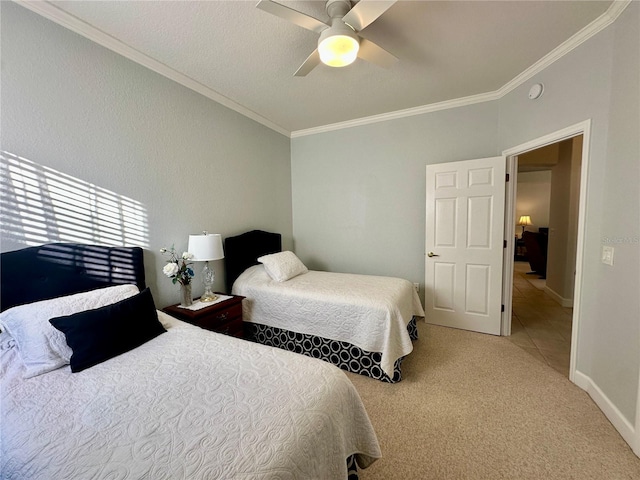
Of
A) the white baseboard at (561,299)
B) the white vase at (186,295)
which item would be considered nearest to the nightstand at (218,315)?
the white vase at (186,295)

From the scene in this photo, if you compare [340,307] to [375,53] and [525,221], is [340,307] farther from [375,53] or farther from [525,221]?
[525,221]

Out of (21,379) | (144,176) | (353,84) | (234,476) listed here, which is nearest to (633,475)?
(234,476)

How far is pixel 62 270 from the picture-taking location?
1.62m

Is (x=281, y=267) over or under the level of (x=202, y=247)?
under

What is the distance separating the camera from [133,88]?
6.74 feet

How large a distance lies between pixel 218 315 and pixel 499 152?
337 cm

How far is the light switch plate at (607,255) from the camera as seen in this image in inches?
67.2

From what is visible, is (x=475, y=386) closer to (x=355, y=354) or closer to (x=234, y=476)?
(x=355, y=354)

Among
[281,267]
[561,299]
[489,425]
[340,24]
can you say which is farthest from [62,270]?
[561,299]

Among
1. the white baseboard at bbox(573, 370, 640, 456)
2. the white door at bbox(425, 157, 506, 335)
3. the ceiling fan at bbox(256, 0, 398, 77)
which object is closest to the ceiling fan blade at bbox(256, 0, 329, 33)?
the ceiling fan at bbox(256, 0, 398, 77)

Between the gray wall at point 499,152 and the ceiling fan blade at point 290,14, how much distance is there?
74.6 inches

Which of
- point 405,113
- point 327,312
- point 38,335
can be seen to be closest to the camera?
point 38,335

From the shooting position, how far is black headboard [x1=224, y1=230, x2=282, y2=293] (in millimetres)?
2893

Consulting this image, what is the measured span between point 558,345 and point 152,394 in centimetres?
356
